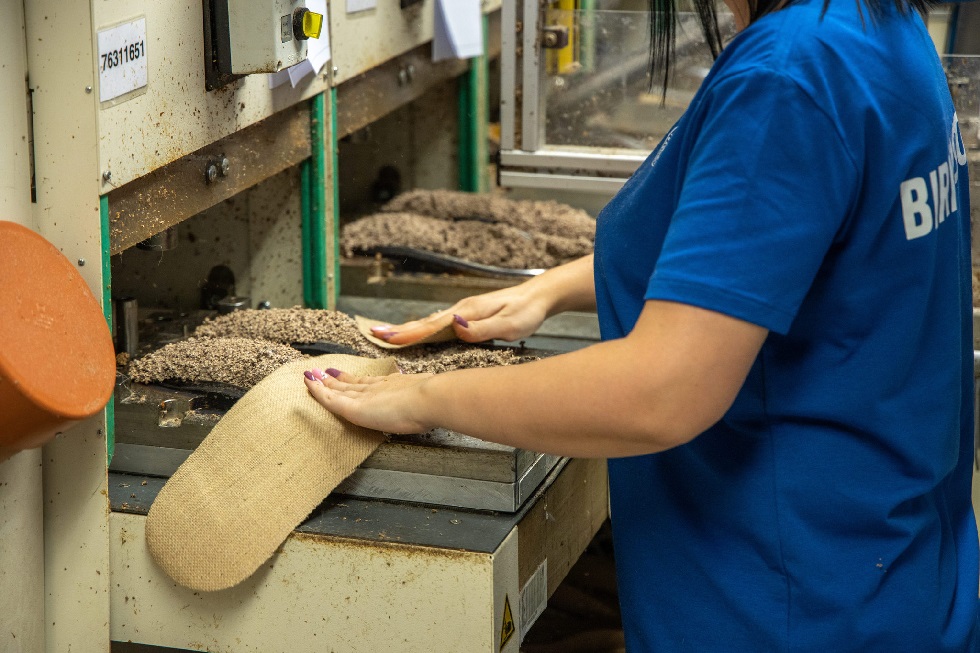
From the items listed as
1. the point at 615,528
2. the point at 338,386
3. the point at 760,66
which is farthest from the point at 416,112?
the point at 760,66

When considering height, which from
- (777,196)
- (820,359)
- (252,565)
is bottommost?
(252,565)

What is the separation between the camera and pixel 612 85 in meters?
2.12

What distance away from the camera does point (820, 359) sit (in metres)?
0.87

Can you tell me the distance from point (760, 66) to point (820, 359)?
24 centimetres

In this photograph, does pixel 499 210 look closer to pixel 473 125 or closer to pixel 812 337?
pixel 473 125

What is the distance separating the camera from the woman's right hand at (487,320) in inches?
57.2

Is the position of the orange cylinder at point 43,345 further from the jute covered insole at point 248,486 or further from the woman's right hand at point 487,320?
the woman's right hand at point 487,320

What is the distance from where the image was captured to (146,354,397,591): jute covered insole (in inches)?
45.3

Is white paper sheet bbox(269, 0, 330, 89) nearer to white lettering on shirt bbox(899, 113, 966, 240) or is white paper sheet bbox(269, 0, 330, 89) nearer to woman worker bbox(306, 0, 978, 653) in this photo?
woman worker bbox(306, 0, 978, 653)

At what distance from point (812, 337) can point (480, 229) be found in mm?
1414

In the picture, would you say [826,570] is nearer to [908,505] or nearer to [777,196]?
[908,505]

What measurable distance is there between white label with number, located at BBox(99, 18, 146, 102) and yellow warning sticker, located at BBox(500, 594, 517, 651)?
67cm

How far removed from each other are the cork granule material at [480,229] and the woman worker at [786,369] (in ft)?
3.48

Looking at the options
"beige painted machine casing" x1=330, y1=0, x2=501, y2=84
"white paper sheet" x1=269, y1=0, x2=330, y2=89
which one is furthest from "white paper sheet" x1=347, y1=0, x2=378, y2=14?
"white paper sheet" x1=269, y1=0, x2=330, y2=89
